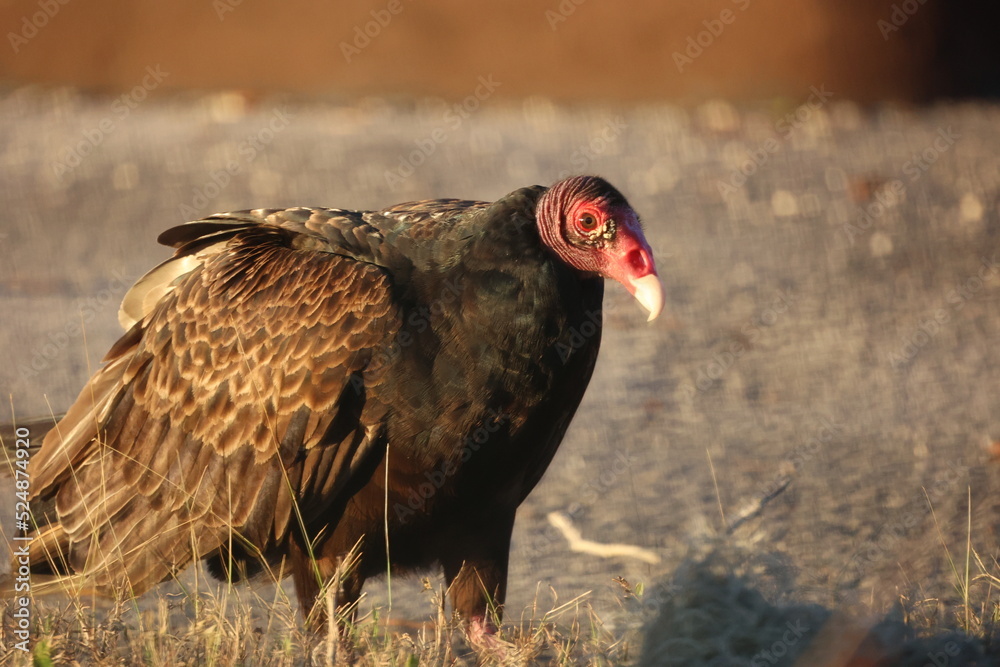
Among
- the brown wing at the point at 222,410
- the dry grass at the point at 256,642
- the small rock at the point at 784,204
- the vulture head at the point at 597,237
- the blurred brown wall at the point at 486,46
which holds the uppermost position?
the blurred brown wall at the point at 486,46

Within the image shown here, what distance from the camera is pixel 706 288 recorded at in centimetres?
746

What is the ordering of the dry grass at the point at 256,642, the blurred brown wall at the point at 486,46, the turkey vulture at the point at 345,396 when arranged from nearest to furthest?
1. the dry grass at the point at 256,642
2. the turkey vulture at the point at 345,396
3. the blurred brown wall at the point at 486,46

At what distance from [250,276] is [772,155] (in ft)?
23.7

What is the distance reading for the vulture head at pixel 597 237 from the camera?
315cm

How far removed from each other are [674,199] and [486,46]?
2.67 m

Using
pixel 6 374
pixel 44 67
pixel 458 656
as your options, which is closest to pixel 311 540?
pixel 458 656

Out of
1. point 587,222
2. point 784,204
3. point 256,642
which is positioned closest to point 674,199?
point 784,204

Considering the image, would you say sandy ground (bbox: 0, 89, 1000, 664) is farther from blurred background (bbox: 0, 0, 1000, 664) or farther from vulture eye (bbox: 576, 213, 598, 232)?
vulture eye (bbox: 576, 213, 598, 232)

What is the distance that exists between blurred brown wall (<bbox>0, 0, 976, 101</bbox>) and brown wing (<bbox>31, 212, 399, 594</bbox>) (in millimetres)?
7316

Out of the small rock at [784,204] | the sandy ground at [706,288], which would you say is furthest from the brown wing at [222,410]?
the small rock at [784,204]

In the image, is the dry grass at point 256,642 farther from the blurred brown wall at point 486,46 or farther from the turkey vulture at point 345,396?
the blurred brown wall at point 486,46

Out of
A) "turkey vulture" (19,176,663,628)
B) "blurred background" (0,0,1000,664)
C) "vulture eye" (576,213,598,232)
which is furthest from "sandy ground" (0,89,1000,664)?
"vulture eye" (576,213,598,232)

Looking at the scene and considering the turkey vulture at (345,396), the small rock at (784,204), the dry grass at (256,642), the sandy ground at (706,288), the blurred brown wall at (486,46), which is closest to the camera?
the dry grass at (256,642)

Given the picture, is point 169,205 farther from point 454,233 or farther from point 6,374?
point 454,233
